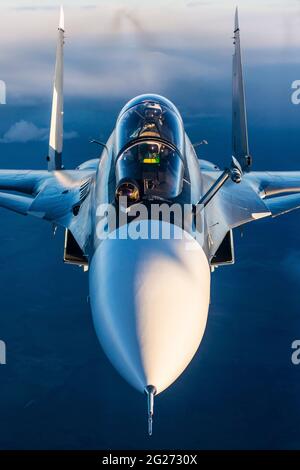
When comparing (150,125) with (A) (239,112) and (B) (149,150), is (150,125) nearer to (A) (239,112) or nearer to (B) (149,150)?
(B) (149,150)

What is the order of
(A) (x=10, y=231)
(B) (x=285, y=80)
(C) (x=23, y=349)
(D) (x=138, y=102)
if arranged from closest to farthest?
(D) (x=138, y=102) → (C) (x=23, y=349) → (A) (x=10, y=231) → (B) (x=285, y=80)

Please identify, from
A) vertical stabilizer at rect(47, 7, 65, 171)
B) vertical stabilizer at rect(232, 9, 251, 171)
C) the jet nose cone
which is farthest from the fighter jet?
vertical stabilizer at rect(232, 9, 251, 171)

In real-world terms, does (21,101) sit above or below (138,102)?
above

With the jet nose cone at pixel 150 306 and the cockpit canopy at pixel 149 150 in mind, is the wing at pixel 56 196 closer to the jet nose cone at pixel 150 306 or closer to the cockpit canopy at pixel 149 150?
the cockpit canopy at pixel 149 150

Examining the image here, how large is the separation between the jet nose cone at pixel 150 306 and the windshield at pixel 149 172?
139 centimetres

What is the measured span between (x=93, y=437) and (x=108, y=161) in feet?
24.6

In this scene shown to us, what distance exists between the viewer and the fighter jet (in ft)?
35.3

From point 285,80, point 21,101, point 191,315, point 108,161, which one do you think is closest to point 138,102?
point 108,161

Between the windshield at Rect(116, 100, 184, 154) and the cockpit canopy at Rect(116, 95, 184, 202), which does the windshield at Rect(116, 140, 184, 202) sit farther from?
the windshield at Rect(116, 100, 184, 154)

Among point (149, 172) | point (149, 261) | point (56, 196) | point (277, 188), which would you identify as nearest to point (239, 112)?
point (277, 188)

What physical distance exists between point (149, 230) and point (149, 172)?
73.2 inches

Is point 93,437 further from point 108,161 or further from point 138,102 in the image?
point 138,102

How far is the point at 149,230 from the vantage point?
12.3 meters

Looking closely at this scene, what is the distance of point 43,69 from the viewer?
55.0 metres
